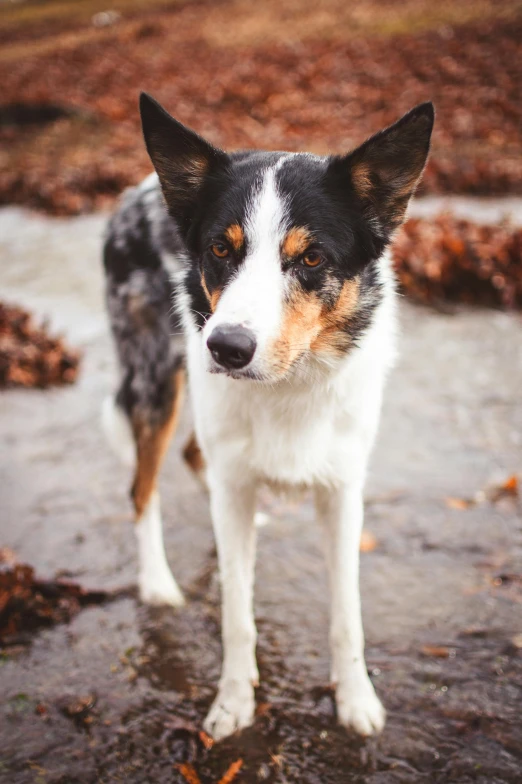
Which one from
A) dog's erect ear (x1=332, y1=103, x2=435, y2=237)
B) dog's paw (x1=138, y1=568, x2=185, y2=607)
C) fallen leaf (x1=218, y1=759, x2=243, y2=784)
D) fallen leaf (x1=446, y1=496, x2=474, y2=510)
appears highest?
dog's erect ear (x1=332, y1=103, x2=435, y2=237)

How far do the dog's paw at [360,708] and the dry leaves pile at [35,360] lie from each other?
3.67 m

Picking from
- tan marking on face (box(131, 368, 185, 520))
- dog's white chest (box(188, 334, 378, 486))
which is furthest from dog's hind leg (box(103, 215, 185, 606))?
dog's white chest (box(188, 334, 378, 486))

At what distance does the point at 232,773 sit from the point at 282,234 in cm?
206

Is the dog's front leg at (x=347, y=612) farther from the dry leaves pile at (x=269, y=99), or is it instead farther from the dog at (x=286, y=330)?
the dry leaves pile at (x=269, y=99)

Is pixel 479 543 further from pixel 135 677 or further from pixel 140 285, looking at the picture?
pixel 140 285

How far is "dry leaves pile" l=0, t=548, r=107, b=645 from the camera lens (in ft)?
10.0

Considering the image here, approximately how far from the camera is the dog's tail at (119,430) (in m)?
3.56

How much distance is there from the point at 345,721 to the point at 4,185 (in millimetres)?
9754

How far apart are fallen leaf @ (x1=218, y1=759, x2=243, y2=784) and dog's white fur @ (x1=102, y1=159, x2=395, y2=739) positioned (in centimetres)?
14

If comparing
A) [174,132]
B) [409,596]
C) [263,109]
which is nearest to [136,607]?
[409,596]

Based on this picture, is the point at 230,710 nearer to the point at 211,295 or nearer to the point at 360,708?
the point at 360,708

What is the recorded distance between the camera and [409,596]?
325 centimetres

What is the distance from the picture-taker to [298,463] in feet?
8.16

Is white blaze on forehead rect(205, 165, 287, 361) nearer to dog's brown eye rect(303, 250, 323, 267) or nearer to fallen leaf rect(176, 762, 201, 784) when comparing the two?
dog's brown eye rect(303, 250, 323, 267)
